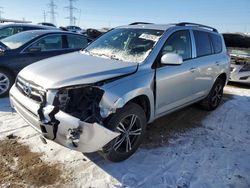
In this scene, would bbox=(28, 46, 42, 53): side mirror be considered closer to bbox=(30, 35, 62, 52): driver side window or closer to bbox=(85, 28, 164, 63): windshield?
bbox=(30, 35, 62, 52): driver side window

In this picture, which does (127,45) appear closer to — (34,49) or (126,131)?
(126,131)

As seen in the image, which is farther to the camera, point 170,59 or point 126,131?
point 170,59

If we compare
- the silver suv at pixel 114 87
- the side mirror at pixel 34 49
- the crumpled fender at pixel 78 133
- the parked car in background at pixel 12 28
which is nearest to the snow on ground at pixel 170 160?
the silver suv at pixel 114 87

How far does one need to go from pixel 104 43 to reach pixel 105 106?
1899 mm

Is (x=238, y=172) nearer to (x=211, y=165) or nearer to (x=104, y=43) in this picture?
(x=211, y=165)

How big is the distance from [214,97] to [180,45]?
2.08 meters

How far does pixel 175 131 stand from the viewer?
480 cm

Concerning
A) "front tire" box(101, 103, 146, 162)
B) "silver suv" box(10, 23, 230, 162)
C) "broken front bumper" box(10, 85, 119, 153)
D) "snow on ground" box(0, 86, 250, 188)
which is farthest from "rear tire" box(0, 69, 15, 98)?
"front tire" box(101, 103, 146, 162)

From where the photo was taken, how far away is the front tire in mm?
3258

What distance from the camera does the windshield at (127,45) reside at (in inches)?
157

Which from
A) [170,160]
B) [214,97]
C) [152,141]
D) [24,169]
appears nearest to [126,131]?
[170,160]

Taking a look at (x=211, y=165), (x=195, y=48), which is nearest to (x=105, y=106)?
(x=211, y=165)

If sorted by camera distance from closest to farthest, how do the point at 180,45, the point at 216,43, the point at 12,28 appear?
1. the point at 180,45
2. the point at 216,43
3. the point at 12,28

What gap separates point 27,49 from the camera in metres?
6.30
